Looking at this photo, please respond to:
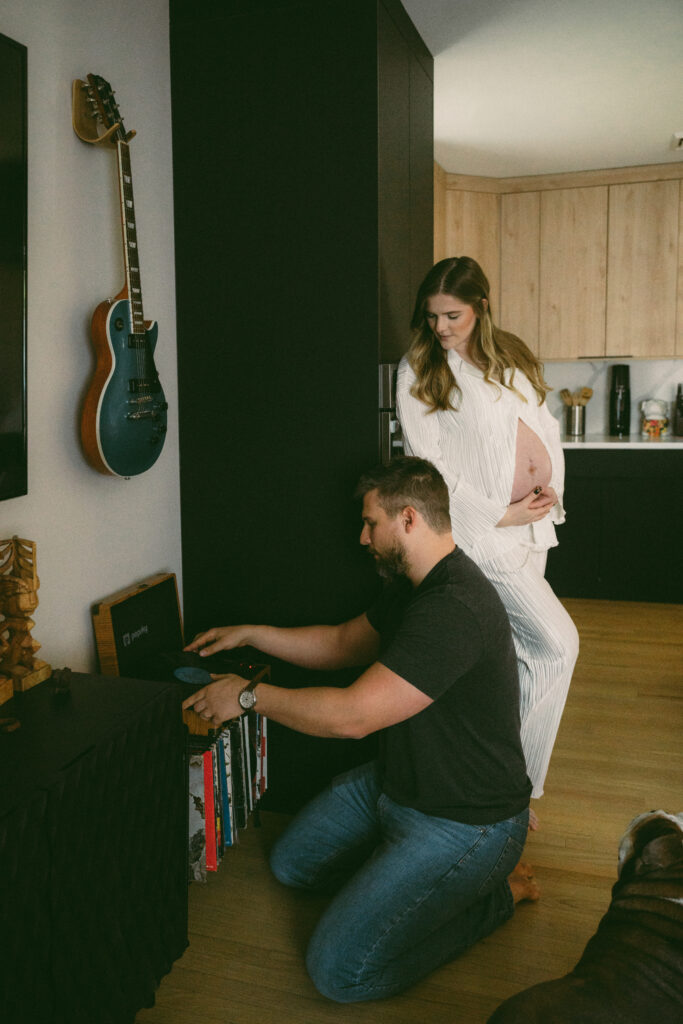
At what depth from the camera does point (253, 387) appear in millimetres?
2348

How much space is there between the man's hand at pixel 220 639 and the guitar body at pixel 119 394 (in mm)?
445

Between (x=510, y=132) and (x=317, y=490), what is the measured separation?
2734 mm

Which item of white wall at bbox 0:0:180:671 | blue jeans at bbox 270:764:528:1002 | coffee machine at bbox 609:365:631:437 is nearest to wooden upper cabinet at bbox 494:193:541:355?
coffee machine at bbox 609:365:631:437

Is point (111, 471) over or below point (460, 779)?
over

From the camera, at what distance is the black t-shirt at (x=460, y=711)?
5.50ft

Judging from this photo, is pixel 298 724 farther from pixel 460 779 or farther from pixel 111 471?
pixel 111 471

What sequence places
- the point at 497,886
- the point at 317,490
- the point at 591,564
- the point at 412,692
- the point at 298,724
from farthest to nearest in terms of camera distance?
the point at 591,564 < the point at 317,490 < the point at 497,886 < the point at 298,724 < the point at 412,692

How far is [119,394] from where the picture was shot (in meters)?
1.88

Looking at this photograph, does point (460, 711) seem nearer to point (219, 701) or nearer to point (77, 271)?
point (219, 701)

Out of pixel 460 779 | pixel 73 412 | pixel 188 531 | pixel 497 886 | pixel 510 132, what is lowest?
pixel 497 886

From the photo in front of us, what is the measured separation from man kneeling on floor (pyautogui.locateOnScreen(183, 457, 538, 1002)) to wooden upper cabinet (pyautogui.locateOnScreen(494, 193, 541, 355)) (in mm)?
3480

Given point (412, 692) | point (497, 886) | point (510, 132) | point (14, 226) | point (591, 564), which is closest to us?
point (14, 226)

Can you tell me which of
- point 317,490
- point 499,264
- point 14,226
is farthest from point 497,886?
point 499,264

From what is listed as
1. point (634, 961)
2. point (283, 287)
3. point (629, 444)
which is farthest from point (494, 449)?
point (629, 444)
